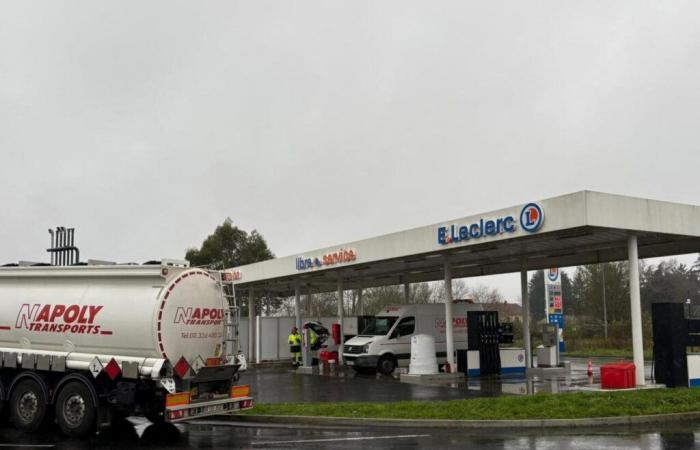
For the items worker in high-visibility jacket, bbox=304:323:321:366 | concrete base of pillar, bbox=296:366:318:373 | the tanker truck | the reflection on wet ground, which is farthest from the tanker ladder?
worker in high-visibility jacket, bbox=304:323:321:366

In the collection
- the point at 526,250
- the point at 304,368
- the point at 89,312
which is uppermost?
the point at 526,250

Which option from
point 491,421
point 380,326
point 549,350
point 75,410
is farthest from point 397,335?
point 75,410

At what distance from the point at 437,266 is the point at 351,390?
10235 mm

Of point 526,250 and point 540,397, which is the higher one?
point 526,250

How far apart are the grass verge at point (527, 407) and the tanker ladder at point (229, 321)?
6.70 ft

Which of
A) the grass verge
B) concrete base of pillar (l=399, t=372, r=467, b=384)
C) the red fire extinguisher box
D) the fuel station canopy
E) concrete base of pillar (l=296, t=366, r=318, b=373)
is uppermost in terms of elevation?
the fuel station canopy

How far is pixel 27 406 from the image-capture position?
45.1 ft

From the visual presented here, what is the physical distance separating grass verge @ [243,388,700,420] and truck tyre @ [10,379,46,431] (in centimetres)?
419

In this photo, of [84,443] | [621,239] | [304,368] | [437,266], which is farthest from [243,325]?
[84,443]

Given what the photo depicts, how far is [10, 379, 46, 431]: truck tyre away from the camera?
13453mm

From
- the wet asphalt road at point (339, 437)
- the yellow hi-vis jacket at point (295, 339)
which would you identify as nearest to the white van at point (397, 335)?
the yellow hi-vis jacket at point (295, 339)

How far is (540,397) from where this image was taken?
15.2 metres

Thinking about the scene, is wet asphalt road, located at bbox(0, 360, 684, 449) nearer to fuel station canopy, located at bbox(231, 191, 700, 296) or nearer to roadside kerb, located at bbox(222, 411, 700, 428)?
roadside kerb, located at bbox(222, 411, 700, 428)

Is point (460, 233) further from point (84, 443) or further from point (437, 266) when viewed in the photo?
point (84, 443)
